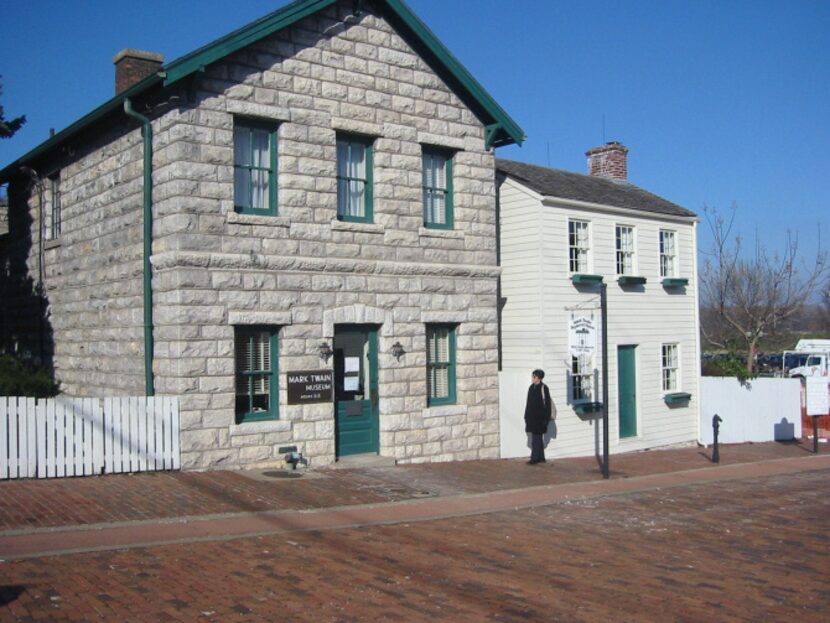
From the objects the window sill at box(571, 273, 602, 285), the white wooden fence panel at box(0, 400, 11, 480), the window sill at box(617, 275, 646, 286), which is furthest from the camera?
the window sill at box(617, 275, 646, 286)

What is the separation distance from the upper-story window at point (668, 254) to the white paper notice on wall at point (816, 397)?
4.18 meters

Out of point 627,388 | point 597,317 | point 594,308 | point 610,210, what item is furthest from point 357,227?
point 627,388

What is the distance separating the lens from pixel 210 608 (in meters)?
7.07

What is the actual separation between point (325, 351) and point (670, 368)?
10.9 m

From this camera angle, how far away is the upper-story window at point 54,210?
672 inches

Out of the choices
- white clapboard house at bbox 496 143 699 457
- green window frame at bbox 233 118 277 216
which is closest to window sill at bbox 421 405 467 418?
white clapboard house at bbox 496 143 699 457

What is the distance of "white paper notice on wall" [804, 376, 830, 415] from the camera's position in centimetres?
2019

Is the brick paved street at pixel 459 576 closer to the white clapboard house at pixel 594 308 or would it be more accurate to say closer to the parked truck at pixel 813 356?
the white clapboard house at pixel 594 308

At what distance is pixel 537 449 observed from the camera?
1661 centimetres

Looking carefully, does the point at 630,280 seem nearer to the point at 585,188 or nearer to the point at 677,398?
the point at 585,188

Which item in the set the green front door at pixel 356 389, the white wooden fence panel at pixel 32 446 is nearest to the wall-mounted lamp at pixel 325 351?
the green front door at pixel 356 389

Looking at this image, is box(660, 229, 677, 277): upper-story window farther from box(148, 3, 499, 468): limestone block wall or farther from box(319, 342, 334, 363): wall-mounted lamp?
box(319, 342, 334, 363): wall-mounted lamp

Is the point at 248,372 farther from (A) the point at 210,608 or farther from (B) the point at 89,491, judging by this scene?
(A) the point at 210,608

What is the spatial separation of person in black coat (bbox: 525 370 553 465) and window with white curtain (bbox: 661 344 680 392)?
20.5 ft
